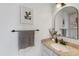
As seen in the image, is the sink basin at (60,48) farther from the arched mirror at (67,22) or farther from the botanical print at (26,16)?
the botanical print at (26,16)

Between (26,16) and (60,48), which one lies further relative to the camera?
(26,16)

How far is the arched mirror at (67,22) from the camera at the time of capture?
1.82 metres

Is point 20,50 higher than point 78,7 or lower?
lower

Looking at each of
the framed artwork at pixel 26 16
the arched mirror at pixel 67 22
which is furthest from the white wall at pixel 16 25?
the arched mirror at pixel 67 22

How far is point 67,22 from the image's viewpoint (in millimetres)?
1897

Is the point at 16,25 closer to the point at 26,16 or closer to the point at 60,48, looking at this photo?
the point at 26,16

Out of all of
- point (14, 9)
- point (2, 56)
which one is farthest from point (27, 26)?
point (2, 56)

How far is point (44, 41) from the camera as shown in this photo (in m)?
1.82

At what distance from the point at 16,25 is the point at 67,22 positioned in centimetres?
86

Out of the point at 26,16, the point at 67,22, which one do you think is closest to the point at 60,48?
the point at 67,22

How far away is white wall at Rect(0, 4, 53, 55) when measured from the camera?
1.75 m

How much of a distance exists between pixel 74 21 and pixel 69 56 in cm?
63

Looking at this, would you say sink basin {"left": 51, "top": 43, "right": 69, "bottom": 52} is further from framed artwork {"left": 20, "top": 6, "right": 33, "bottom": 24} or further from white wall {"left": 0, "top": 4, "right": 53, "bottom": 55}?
framed artwork {"left": 20, "top": 6, "right": 33, "bottom": 24}

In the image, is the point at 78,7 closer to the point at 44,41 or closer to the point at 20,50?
the point at 44,41
